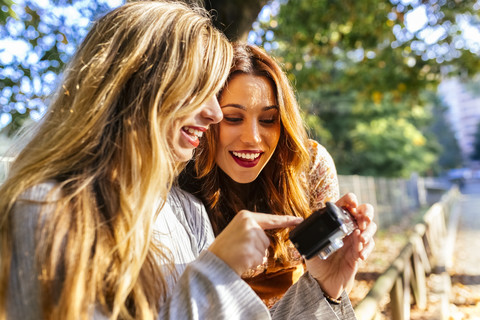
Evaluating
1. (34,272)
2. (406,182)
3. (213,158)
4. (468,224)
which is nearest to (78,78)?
(34,272)

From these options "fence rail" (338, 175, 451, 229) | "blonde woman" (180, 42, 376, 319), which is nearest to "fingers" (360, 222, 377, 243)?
"blonde woman" (180, 42, 376, 319)

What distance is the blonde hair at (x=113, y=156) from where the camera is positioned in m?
1.02

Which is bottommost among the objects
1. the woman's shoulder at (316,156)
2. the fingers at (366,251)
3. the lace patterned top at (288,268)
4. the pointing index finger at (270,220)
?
the lace patterned top at (288,268)

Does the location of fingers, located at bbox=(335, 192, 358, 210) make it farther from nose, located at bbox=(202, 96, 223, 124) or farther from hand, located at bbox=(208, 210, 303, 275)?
nose, located at bbox=(202, 96, 223, 124)

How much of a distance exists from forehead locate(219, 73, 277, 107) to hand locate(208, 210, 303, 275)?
0.94 meters

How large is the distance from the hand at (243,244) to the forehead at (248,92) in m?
0.94

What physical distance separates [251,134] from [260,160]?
16cm

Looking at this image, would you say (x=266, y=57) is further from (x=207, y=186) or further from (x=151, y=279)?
(x=151, y=279)

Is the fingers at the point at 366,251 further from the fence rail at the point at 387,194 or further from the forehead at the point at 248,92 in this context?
the fence rail at the point at 387,194

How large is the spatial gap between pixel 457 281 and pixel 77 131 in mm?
7282

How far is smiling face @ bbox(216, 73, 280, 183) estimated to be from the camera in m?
2.08

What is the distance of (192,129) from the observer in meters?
1.49

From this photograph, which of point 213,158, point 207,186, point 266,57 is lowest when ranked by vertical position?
point 207,186

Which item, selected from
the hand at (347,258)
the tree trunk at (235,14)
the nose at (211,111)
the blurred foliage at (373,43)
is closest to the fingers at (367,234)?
the hand at (347,258)
